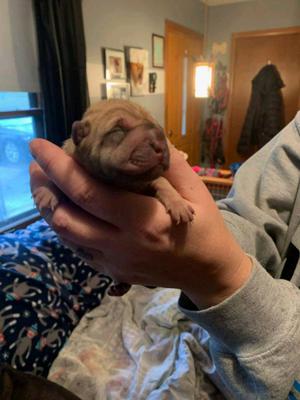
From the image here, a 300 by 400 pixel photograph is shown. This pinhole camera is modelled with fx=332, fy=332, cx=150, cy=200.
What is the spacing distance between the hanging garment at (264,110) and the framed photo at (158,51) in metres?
1.50

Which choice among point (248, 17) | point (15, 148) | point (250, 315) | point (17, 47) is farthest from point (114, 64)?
point (250, 315)

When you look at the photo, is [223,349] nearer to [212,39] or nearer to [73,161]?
[73,161]

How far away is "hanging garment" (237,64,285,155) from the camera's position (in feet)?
14.5

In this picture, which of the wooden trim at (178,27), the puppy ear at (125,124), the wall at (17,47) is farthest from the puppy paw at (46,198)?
the wooden trim at (178,27)

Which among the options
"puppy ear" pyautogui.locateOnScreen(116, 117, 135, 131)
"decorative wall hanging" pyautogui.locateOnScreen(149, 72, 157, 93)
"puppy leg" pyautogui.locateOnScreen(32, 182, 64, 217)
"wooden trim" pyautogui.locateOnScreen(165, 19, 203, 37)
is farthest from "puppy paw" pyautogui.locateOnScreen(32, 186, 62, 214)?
"wooden trim" pyautogui.locateOnScreen(165, 19, 203, 37)

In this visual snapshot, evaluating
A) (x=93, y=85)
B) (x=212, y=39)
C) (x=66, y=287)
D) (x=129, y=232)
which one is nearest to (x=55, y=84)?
(x=93, y=85)

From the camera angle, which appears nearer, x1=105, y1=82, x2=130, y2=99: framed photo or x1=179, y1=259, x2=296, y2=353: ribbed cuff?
x1=179, y1=259, x2=296, y2=353: ribbed cuff

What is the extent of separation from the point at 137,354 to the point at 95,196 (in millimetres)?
1017

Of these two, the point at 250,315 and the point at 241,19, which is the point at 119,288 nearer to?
the point at 250,315

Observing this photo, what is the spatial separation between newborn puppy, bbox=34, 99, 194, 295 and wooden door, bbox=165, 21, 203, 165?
347 cm

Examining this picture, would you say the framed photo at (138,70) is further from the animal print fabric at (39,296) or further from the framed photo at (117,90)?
the animal print fabric at (39,296)

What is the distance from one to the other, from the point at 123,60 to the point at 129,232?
9.56 ft

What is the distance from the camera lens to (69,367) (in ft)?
4.75

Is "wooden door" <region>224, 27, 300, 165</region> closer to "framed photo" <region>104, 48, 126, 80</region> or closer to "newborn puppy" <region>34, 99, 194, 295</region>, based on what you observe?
"framed photo" <region>104, 48, 126, 80</region>
